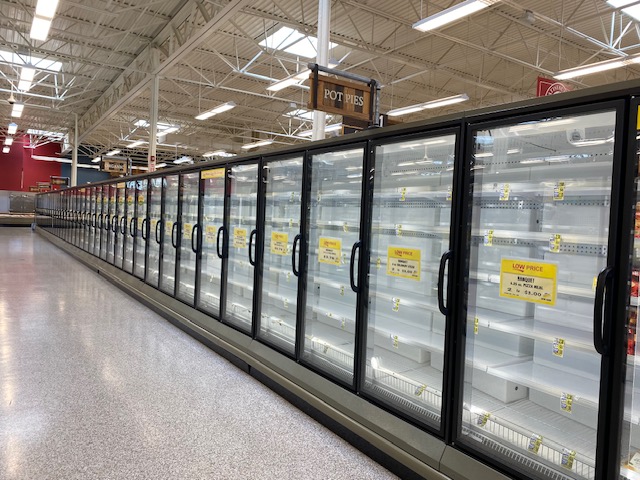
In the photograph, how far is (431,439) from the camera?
235 centimetres

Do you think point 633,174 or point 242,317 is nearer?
point 633,174

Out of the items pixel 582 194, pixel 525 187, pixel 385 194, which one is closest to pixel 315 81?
pixel 385 194

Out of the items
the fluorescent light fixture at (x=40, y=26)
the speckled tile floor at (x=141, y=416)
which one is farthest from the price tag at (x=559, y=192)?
the fluorescent light fixture at (x=40, y=26)

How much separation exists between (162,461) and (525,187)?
94.5 inches

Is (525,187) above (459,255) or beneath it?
above

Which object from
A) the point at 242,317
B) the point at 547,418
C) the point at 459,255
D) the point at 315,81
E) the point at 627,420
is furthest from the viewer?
the point at 242,317

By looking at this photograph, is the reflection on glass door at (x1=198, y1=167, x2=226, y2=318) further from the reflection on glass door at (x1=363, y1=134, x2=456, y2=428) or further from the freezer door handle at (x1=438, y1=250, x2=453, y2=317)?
the freezer door handle at (x1=438, y1=250, x2=453, y2=317)

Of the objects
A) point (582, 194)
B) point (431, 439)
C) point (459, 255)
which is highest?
point (582, 194)

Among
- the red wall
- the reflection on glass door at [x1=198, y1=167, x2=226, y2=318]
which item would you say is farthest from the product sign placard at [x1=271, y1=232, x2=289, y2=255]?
the red wall

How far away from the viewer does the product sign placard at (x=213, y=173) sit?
Answer: 4.71 metres

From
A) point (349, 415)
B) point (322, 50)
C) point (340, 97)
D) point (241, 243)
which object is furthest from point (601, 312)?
point (322, 50)

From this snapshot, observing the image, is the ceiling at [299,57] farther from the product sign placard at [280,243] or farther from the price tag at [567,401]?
the price tag at [567,401]

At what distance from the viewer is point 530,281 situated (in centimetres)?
209

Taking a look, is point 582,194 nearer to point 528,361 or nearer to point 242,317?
point 528,361
